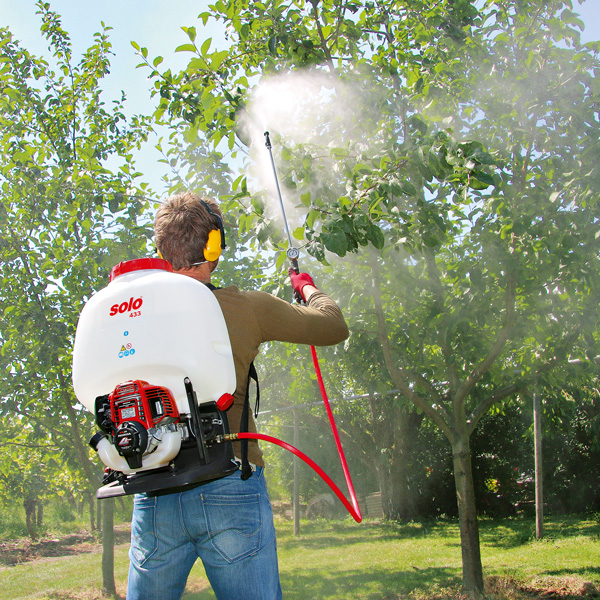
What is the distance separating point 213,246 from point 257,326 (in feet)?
0.96

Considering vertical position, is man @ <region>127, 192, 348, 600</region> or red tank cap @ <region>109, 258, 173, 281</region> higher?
red tank cap @ <region>109, 258, 173, 281</region>

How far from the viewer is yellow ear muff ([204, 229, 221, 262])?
1.76m

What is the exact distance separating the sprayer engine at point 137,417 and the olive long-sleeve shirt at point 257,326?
0.87 ft

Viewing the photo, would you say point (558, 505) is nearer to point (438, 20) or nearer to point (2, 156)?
point (438, 20)

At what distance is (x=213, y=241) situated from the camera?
1777 millimetres

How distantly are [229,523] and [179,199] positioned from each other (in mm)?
954

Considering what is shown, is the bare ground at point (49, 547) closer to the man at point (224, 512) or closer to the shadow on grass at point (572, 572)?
the shadow on grass at point (572, 572)

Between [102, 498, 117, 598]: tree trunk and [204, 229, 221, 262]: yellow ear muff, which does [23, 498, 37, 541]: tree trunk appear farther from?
[204, 229, 221, 262]: yellow ear muff

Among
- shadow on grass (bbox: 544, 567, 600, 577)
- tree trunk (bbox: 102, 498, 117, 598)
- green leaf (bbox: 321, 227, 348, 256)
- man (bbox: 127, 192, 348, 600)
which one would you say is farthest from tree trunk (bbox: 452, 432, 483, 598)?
man (bbox: 127, 192, 348, 600)

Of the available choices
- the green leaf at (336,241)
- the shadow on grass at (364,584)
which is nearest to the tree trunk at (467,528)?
the shadow on grass at (364,584)

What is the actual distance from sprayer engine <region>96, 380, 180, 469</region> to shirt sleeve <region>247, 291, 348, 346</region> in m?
0.39

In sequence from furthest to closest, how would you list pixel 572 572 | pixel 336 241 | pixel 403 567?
1. pixel 403 567
2. pixel 572 572
3. pixel 336 241

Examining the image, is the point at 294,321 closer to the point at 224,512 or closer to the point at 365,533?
the point at 224,512

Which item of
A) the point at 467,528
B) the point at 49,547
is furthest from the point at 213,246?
the point at 49,547
